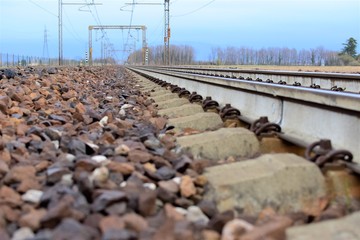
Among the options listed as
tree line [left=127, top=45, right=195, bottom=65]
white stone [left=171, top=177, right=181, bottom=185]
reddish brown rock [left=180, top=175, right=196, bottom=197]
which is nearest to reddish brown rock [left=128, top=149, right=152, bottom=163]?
white stone [left=171, top=177, right=181, bottom=185]

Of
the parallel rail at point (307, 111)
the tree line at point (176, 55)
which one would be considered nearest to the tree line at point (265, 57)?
the tree line at point (176, 55)

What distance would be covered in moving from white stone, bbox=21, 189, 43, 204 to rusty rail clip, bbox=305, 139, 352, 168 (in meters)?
1.69

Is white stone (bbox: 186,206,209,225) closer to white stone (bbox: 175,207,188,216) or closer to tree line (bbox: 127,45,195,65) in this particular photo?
white stone (bbox: 175,207,188,216)

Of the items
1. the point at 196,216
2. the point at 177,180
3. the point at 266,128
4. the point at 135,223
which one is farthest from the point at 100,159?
the point at 266,128

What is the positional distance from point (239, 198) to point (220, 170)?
1.29 feet

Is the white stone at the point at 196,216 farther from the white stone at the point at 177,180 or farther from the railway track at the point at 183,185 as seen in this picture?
the white stone at the point at 177,180

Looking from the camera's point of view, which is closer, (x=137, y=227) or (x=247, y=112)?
(x=137, y=227)

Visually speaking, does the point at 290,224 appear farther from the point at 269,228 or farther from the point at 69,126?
the point at 69,126

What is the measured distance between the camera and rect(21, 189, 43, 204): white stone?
2660mm

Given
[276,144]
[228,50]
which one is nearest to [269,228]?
[276,144]

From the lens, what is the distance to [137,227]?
2.22 m

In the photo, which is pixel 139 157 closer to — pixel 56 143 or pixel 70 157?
pixel 70 157

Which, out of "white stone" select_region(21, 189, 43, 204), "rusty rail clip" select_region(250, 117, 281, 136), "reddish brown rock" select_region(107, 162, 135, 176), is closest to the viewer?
"white stone" select_region(21, 189, 43, 204)

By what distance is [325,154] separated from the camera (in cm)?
310
